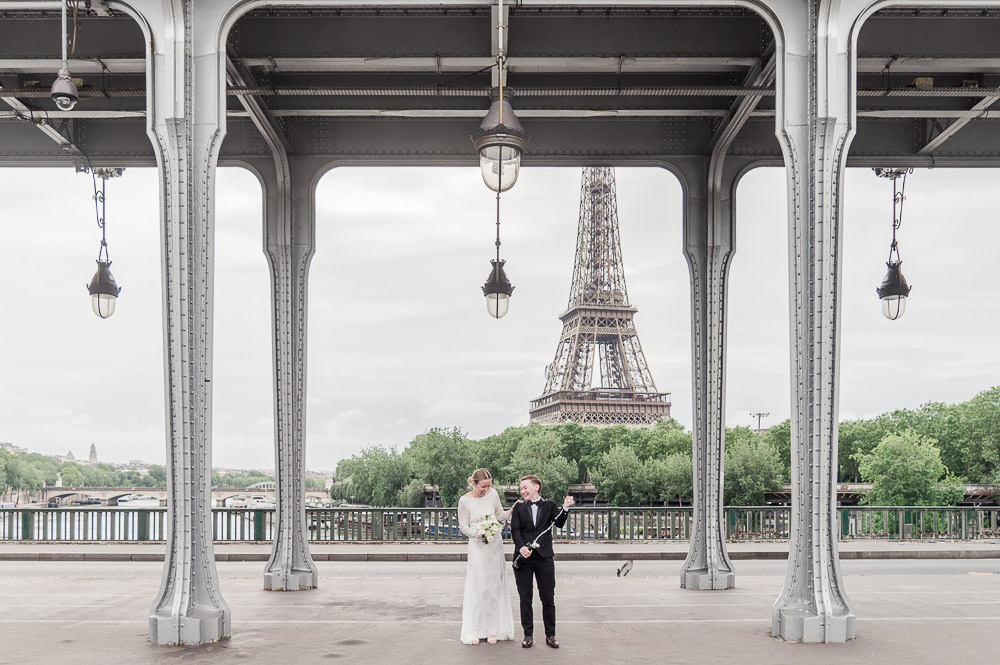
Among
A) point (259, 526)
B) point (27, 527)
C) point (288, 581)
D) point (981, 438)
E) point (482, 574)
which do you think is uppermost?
point (482, 574)

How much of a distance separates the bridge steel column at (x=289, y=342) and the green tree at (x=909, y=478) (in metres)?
55.1

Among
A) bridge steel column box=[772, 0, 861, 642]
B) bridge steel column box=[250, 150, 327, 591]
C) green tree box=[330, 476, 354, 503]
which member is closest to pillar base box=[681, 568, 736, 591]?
bridge steel column box=[772, 0, 861, 642]

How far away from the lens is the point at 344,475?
10769cm

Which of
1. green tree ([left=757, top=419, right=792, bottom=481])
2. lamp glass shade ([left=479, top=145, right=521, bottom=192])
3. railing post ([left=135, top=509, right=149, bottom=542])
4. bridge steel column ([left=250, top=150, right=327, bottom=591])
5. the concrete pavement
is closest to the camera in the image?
lamp glass shade ([left=479, top=145, right=521, bottom=192])

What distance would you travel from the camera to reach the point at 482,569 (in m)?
11.5

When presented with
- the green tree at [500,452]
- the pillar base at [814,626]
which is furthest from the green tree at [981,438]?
the pillar base at [814,626]

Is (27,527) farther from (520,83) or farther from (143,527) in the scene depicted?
(520,83)

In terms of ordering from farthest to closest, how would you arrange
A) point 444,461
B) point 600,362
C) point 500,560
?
1. point 600,362
2. point 444,461
3. point 500,560

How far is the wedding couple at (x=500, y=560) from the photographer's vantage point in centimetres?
1112

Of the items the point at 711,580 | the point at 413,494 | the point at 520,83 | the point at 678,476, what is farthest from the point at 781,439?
the point at 520,83

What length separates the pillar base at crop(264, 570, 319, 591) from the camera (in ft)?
53.9

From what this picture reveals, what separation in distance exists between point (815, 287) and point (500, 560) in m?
4.77

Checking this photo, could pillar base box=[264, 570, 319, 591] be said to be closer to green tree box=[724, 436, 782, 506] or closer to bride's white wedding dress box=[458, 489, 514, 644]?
bride's white wedding dress box=[458, 489, 514, 644]

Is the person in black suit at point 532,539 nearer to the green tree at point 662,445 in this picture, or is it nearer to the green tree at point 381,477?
the green tree at point 381,477
